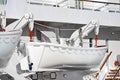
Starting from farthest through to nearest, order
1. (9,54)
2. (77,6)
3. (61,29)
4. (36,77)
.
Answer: (77,6), (61,29), (36,77), (9,54)

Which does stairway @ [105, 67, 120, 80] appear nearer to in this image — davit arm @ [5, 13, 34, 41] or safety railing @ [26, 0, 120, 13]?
safety railing @ [26, 0, 120, 13]

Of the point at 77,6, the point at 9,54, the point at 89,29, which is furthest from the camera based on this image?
the point at 77,6

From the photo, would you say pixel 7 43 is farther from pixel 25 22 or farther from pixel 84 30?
pixel 84 30

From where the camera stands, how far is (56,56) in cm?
918

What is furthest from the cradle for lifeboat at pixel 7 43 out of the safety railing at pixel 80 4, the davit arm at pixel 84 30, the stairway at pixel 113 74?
the stairway at pixel 113 74

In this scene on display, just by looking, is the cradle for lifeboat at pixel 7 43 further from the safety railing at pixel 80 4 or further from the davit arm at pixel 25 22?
the safety railing at pixel 80 4

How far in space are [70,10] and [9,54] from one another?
12.0ft

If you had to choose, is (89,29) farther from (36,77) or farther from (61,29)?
(36,77)

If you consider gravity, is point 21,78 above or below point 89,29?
below

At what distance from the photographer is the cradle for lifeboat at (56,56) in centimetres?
895

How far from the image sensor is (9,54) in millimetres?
8109

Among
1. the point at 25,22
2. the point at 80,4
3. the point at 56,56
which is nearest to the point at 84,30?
the point at 56,56

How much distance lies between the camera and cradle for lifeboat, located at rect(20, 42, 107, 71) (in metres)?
A: 8.95

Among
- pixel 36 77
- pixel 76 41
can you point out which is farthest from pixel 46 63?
pixel 76 41
